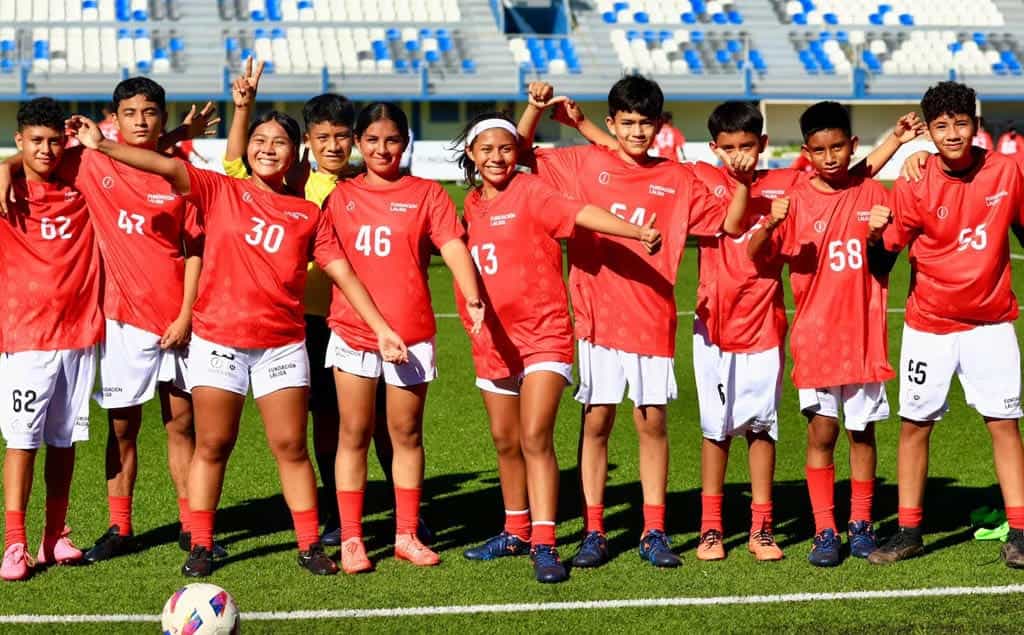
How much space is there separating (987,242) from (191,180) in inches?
128

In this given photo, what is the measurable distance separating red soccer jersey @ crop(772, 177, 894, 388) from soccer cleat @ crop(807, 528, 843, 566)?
64 cm

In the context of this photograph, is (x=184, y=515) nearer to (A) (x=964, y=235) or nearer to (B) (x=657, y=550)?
(B) (x=657, y=550)

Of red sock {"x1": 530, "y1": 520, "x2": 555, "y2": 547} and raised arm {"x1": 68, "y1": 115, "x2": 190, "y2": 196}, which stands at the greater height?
raised arm {"x1": 68, "y1": 115, "x2": 190, "y2": 196}

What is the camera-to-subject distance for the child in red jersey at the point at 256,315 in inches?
242

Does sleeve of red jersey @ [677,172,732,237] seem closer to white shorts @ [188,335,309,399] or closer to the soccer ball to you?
white shorts @ [188,335,309,399]

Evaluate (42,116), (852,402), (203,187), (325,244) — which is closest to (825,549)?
(852,402)

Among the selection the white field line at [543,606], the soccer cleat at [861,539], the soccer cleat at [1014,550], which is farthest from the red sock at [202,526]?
the soccer cleat at [1014,550]

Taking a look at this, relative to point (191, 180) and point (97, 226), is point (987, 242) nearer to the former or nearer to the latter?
point (191, 180)

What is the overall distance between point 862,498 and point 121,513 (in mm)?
3260

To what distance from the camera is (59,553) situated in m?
6.45

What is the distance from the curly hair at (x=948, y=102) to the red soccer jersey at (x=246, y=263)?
251 centimetres

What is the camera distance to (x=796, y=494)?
788 cm

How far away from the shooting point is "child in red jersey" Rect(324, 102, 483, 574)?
20.7 feet

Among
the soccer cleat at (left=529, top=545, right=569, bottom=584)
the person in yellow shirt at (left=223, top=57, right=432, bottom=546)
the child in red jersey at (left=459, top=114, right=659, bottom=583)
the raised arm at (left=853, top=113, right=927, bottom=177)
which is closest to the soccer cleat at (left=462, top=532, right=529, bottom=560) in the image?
the child in red jersey at (left=459, top=114, right=659, bottom=583)
